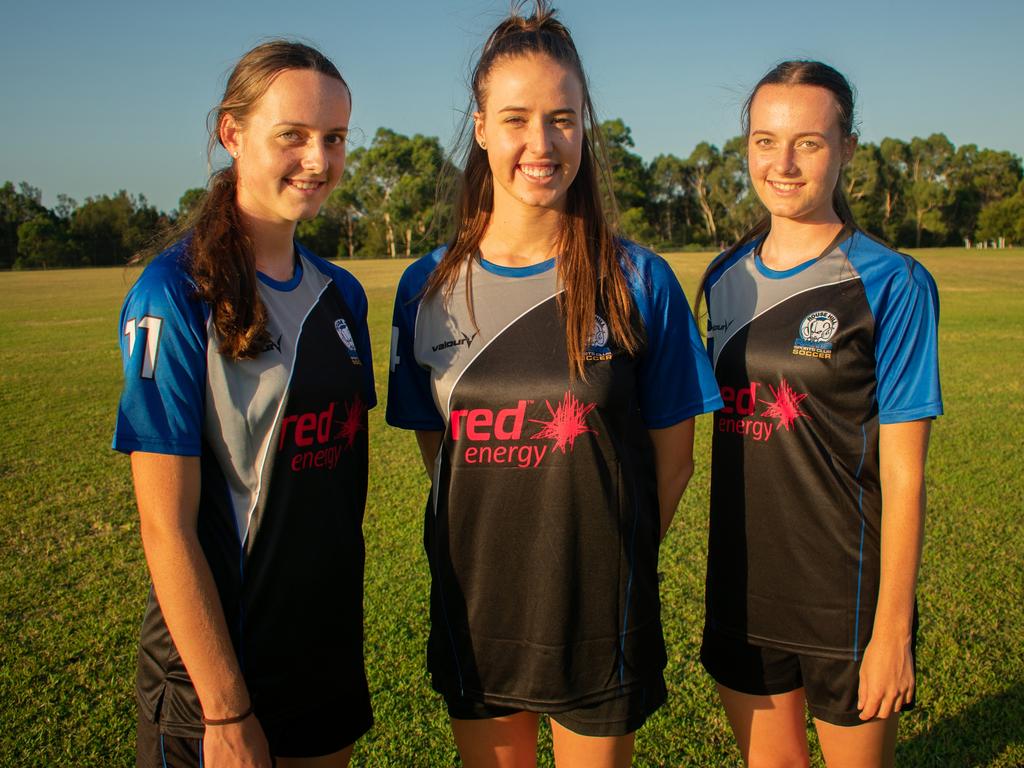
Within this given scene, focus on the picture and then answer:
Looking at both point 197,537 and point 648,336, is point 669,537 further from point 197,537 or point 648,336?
point 197,537

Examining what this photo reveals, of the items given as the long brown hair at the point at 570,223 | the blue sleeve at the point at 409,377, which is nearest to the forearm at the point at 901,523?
the long brown hair at the point at 570,223

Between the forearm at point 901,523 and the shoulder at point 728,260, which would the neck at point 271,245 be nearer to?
the shoulder at point 728,260

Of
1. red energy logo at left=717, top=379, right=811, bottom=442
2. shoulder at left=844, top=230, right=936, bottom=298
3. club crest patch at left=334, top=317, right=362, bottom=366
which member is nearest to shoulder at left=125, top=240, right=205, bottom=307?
club crest patch at left=334, top=317, right=362, bottom=366

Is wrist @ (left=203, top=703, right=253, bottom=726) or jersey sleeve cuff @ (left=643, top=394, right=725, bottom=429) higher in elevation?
jersey sleeve cuff @ (left=643, top=394, right=725, bottom=429)

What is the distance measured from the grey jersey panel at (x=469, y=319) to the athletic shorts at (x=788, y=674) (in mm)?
1194

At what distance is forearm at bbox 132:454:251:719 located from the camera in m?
1.76

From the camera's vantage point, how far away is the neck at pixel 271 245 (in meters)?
2.08

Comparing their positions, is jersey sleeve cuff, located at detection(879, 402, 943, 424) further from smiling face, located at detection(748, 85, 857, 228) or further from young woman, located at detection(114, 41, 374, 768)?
young woman, located at detection(114, 41, 374, 768)

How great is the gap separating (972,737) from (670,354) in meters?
2.55

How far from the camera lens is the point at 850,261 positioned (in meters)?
2.34

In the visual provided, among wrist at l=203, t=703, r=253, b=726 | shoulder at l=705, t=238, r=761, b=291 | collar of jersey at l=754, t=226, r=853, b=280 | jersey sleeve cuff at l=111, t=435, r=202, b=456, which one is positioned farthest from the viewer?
shoulder at l=705, t=238, r=761, b=291

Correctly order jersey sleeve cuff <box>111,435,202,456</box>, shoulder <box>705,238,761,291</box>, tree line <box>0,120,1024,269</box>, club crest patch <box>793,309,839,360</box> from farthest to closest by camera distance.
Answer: tree line <box>0,120,1024,269</box> → shoulder <box>705,238,761,291</box> → club crest patch <box>793,309,839,360</box> → jersey sleeve cuff <box>111,435,202,456</box>

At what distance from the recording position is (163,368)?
5.82 feet

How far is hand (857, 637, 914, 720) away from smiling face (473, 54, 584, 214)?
1.56 meters
